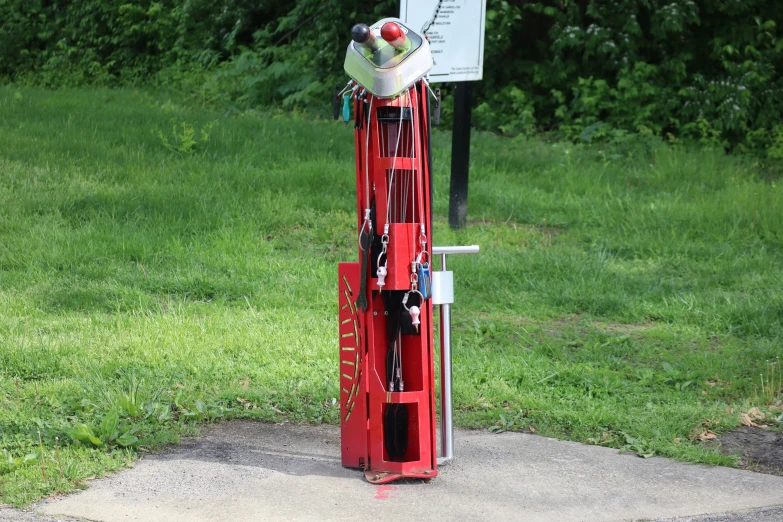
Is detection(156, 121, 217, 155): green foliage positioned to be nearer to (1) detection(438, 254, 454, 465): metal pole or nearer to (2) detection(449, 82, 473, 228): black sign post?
(2) detection(449, 82, 473, 228): black sign post

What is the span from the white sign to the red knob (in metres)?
4.35

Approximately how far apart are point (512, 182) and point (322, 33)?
251 inches

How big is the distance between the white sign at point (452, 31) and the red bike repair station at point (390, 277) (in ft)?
13.5

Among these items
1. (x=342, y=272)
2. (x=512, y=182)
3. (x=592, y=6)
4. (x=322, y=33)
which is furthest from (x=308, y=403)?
(x=322, y=33)

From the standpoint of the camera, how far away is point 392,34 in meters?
3.55

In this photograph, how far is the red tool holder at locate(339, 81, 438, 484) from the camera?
3.79m

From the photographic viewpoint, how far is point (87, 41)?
66.6 feet

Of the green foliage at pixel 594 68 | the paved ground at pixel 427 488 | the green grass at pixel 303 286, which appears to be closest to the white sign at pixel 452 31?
the green grass at pixel 303 286

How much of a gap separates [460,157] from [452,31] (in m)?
1.15

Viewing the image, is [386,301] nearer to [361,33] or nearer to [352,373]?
[352,373]

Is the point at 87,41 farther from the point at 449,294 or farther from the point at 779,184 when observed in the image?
the point at 449,294

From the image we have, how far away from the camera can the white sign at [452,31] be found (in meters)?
7.92

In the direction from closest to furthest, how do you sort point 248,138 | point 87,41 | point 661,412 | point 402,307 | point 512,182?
point 402,307 → point 661,412 → point 512,182 → point 248,138 → point 87,41

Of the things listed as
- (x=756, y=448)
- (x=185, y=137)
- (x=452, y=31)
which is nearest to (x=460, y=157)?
(x=452, y=31)
